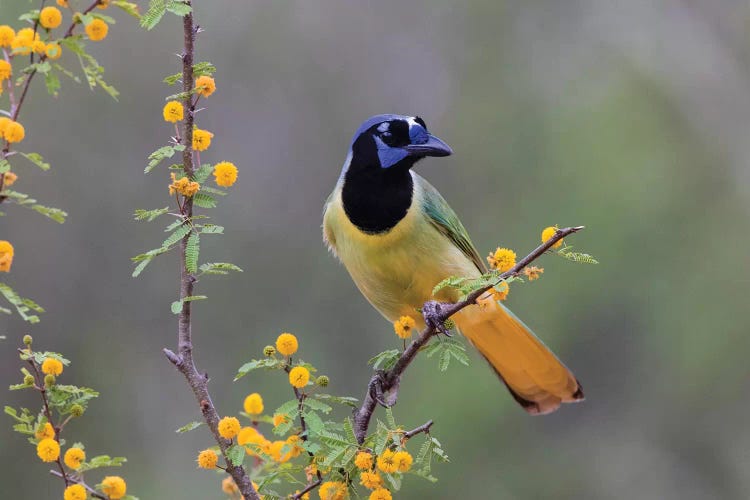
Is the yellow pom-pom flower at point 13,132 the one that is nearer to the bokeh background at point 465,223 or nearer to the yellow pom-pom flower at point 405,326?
the yellow pom-pom flower at point 405,326

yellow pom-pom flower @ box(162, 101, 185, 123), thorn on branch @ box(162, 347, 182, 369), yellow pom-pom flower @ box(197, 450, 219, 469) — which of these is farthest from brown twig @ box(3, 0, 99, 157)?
yellow pom-pom flower @ box(197, 450, 219, 469)

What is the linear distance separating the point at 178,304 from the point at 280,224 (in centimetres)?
698

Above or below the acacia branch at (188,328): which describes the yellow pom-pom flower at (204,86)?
above

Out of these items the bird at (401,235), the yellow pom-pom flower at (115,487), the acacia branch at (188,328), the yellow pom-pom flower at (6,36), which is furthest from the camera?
the bird at (401,235)

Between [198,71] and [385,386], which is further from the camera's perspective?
[385,386]

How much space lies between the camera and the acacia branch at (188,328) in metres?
2.29

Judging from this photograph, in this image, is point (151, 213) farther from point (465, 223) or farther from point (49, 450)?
point (465, 223)

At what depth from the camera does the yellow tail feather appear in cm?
427

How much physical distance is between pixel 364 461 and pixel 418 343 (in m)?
0.63

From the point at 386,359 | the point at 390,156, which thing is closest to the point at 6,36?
the point at 386,359

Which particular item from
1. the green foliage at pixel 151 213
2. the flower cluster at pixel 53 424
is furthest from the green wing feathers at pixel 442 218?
the flower cluster at pixel 53 424

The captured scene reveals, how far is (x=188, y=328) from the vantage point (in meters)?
2.36

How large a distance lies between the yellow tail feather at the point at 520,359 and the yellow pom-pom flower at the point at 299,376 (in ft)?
6.07

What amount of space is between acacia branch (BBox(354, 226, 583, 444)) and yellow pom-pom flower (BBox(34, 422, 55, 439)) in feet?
2.26
